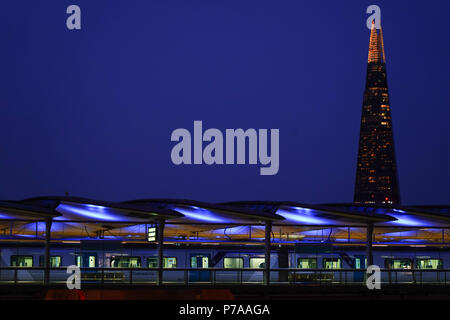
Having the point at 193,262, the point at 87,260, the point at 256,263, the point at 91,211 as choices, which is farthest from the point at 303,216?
the point at 87,260

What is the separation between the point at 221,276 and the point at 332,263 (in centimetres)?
1055

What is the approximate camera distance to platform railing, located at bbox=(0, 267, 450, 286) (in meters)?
35.6

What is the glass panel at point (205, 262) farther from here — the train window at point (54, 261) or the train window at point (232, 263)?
the train window at point (54, 261)

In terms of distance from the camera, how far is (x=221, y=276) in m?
37.2

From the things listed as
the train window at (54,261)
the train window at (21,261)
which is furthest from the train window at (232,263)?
the train window at (21,261)

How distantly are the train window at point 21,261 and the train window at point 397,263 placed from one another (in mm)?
19020

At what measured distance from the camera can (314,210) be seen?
140 feet

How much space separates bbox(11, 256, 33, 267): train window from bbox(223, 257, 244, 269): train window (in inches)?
395

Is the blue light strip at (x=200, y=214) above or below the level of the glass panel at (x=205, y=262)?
above

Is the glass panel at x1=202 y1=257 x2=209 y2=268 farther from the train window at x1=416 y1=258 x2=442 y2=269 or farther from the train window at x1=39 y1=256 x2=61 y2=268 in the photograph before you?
the train window at x1=416 y1=258 x2=442 y2=269

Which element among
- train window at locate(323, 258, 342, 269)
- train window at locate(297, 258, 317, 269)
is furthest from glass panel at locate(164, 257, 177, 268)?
train window at locate(323, 258, 342, 269)

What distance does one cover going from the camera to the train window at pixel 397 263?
4731 cm
